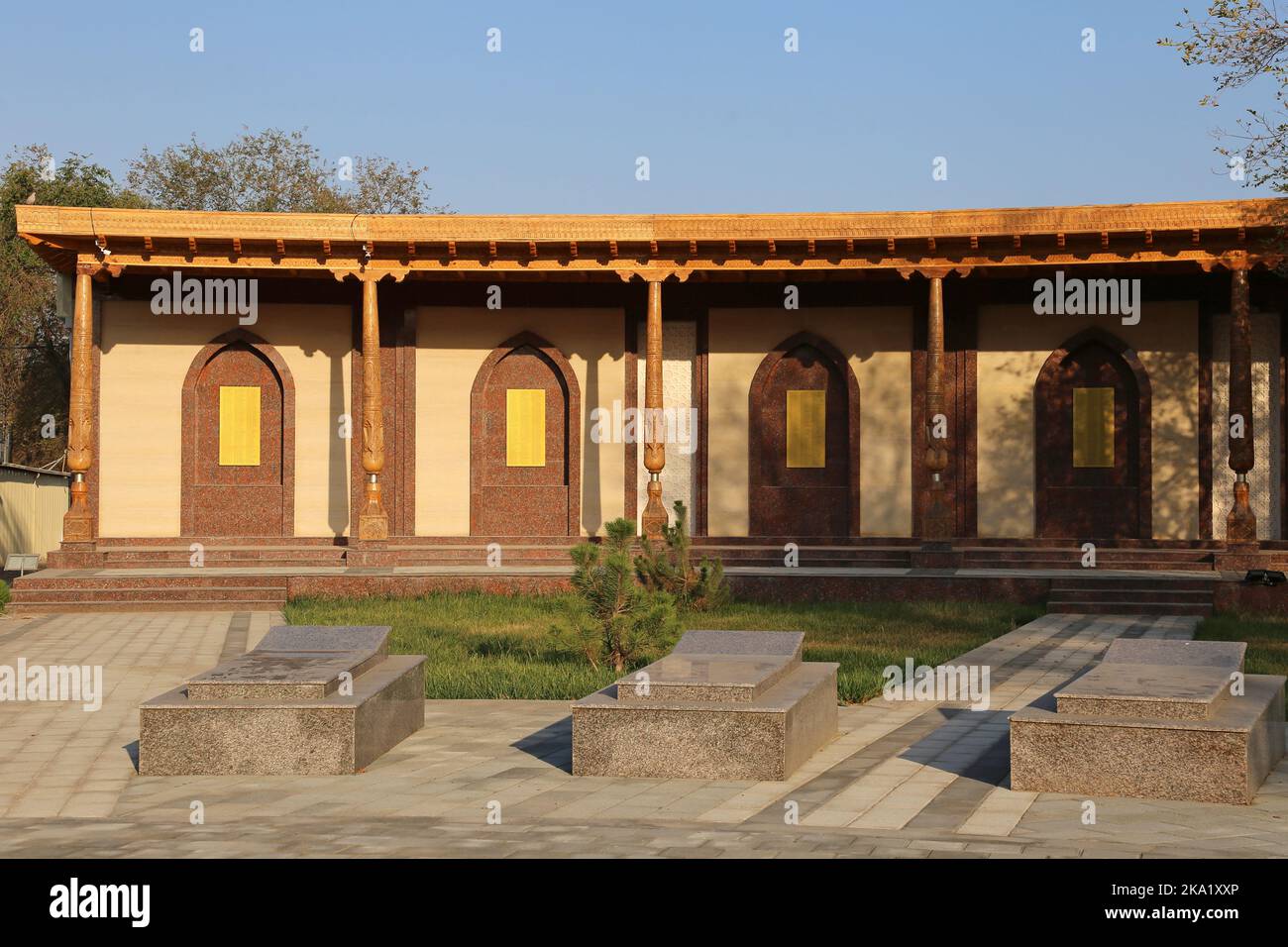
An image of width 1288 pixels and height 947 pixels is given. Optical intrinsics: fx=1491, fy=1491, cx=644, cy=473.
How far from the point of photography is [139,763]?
8484 mm

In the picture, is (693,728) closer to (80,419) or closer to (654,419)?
(654,419)

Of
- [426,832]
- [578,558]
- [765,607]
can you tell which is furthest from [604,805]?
[765,607]

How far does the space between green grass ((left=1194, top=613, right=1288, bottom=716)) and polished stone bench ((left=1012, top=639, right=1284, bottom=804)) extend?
4.52 metres

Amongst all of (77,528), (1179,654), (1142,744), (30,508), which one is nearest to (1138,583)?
(1179,654)

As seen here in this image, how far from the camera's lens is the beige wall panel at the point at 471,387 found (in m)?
22.8

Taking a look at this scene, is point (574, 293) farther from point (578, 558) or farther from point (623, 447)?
point (578, 558)

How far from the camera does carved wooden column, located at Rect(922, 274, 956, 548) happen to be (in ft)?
66.6

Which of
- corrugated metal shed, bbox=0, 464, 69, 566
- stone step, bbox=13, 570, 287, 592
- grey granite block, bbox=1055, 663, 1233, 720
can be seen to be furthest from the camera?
corrugated metal shed, bbox=0, 464, 69, 566

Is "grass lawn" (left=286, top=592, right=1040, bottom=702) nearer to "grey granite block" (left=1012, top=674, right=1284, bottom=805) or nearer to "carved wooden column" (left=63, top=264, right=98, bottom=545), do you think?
"carved wooden column" (left=63, top=264, right=98, bottom=545)

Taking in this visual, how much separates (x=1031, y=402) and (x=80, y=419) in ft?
44.4

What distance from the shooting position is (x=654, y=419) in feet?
68.6

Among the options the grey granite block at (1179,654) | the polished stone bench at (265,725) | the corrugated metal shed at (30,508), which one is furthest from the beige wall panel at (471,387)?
the grey granite block at (1179,654)

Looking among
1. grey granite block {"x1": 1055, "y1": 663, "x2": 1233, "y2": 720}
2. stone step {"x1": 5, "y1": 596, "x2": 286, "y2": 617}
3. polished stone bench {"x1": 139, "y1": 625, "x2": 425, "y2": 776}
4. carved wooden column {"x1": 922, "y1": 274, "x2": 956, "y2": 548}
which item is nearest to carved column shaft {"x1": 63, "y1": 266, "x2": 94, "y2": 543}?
stone step {"x1": 5, "y1": 596, "x2": 286, "y2": 617}

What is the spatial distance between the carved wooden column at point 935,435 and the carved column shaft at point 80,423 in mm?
11312
